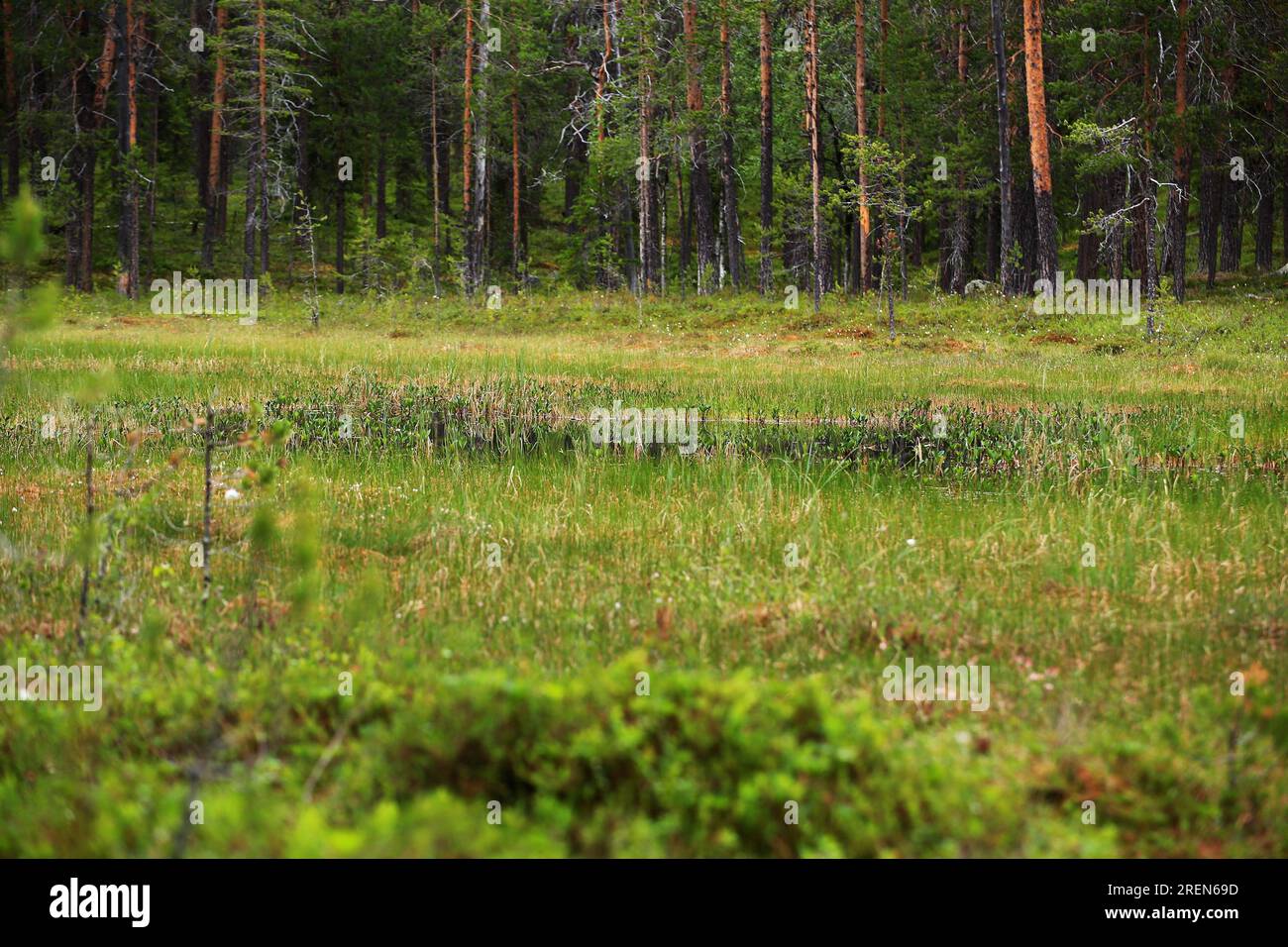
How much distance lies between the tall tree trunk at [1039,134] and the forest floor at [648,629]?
41.8 feet

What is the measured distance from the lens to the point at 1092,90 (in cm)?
2978

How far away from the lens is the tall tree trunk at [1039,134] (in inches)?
965

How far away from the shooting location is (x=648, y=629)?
5148 mm

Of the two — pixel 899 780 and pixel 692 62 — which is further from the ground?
pixel 692 62

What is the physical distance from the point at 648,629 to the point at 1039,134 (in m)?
23.1

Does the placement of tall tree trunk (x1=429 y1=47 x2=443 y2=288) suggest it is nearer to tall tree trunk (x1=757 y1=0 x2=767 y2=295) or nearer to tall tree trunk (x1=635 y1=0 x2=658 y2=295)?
tall tree trunk (x1=635 y1=0 x2=658 y2=295)

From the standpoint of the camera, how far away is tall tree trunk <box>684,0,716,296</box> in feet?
104

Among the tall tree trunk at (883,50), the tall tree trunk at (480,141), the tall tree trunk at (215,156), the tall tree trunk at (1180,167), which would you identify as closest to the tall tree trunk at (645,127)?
the tall tree trunk at (480,141)

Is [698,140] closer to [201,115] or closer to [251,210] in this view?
[251,210]
